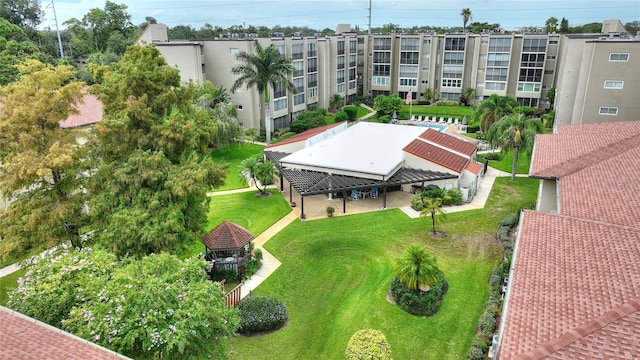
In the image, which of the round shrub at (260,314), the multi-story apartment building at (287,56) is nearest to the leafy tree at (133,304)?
the round shrub at (260,314)

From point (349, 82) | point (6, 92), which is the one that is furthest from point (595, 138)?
point (349, 82)

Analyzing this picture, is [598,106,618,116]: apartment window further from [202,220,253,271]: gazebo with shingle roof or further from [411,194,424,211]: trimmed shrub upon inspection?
[202,220,253,271]: gazebo with shingle roof

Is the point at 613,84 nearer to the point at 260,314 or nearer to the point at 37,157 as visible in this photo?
the point at 260,314

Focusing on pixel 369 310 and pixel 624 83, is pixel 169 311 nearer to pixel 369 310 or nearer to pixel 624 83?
pixel 369 310

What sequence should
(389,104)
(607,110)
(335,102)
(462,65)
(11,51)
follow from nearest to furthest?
(607,110)
(11,51)
(389,104)
(335,102)
(462,65)

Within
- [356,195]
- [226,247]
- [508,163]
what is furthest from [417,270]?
[508,163]

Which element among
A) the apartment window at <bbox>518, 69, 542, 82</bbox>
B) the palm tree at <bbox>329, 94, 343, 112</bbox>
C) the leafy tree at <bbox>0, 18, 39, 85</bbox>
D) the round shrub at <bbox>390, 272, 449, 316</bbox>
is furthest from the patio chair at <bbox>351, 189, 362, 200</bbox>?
the apartment window at <bbox>518, 69, 542, 82</bbox>
